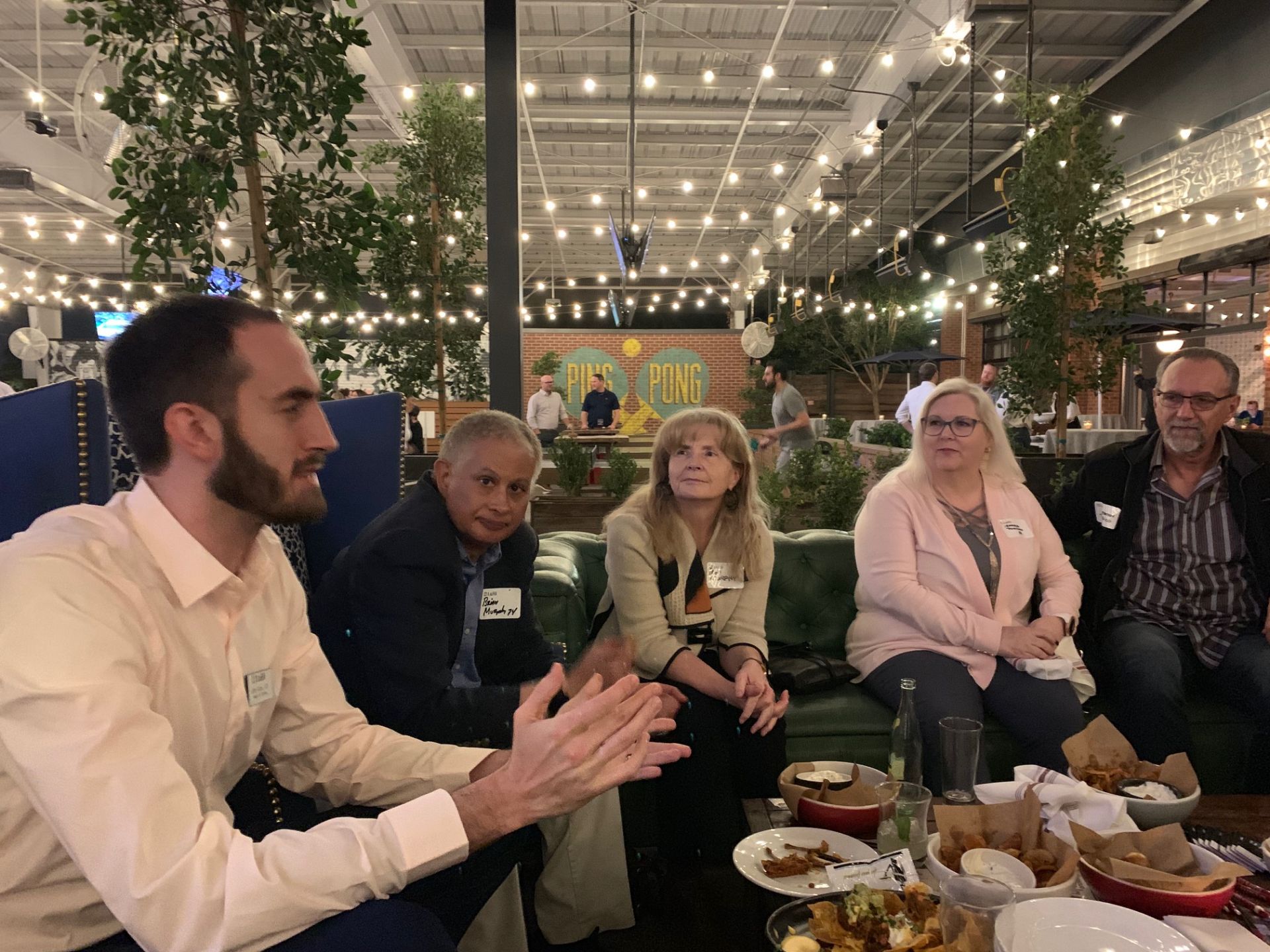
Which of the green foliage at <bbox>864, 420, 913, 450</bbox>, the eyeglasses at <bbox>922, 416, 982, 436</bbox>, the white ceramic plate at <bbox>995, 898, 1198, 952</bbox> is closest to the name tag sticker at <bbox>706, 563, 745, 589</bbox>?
the eyeglasses at <bbox>922, 416, 982, 436</bbox>

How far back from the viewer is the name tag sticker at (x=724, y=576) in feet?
8.52

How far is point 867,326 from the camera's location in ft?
53.5

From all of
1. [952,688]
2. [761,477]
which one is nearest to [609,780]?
[952,688]

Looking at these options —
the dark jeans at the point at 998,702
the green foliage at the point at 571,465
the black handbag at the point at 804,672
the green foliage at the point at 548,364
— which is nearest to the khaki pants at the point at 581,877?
the black handbag at the point at 804,672

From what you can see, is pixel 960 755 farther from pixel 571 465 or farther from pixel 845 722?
pixel 571 465

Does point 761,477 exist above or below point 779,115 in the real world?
below

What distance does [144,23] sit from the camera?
8.36 feet

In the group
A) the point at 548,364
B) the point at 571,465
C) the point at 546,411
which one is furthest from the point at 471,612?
the point at 548,364

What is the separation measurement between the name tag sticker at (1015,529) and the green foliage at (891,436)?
5892mm

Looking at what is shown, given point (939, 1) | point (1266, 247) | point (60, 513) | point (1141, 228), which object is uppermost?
point (939, 1)

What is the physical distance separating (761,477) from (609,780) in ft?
17.3

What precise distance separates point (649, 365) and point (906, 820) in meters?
19.1

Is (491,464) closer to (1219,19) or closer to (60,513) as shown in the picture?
(60,513)

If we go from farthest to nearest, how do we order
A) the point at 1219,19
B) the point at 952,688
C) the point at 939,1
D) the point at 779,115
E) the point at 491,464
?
the point at 779,115
the point at 1219,19
the point at 939,1
the point at 952,688
the point at 491,464
